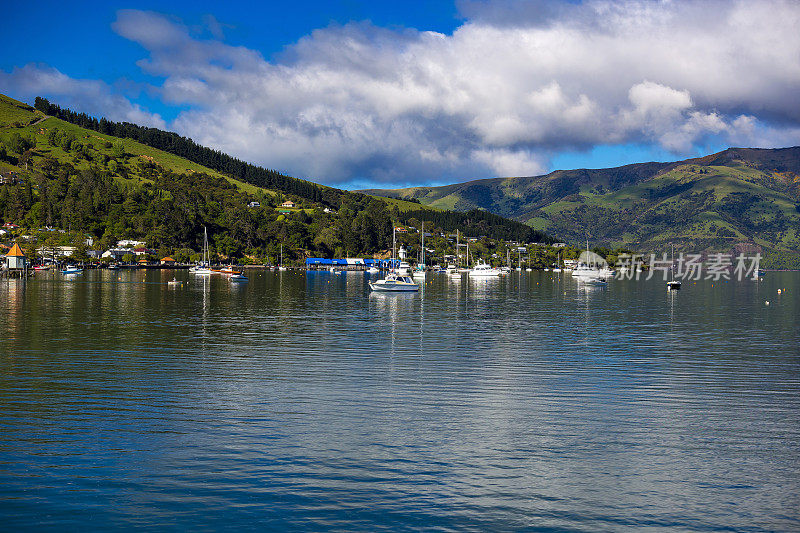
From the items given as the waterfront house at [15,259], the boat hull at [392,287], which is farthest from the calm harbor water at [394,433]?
the waterfront house at [15,259]

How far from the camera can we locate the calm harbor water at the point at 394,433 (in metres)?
17.5

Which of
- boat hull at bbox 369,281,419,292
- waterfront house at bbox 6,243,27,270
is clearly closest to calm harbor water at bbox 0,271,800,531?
boat hull at bbox 369,281,419,292

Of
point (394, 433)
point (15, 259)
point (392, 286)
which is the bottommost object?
point (394, 433)

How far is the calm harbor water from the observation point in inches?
691

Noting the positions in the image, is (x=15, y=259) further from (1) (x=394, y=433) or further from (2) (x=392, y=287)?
(1) (x=394, y=433)

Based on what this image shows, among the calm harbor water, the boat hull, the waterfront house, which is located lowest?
the calm harbor water

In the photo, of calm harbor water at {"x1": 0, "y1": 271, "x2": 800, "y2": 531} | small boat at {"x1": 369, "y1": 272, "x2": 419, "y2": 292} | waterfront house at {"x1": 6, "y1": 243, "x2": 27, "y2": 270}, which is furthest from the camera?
waterfront house at {"x1": 6, "y1": 243, "x2": 27, "y2": 270}

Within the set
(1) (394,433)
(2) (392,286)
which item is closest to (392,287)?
(2) (392,286)

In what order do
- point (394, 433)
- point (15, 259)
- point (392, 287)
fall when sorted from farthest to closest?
point (15, 259)
point (392, 287)
point (394, 433)

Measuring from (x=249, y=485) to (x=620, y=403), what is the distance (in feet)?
64.7

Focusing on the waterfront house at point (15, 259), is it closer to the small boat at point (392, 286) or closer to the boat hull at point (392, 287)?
the boat hull at point (392, 287)

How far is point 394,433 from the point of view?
24797 mm

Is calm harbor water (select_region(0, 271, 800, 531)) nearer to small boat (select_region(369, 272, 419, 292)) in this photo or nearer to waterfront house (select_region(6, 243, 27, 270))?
small boat (select_region(369, 272, 419, 292))

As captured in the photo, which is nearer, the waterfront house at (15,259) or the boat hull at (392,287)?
the boat hull at (392,287)
